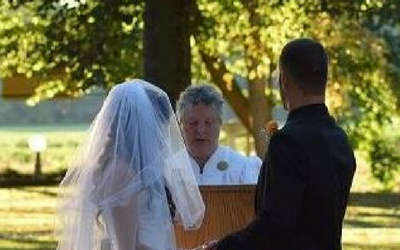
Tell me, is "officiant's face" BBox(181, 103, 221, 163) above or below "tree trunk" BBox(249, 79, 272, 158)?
above

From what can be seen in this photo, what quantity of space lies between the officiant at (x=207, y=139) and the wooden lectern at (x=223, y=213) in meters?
0.55

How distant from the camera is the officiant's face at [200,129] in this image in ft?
18.9

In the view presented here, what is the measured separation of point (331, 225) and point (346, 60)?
20.3 meters

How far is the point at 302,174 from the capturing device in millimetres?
3947

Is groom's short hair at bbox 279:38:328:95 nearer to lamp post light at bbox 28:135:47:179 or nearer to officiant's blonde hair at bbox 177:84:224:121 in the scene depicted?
officiant's blonde hair at bbox 177:84:224:121

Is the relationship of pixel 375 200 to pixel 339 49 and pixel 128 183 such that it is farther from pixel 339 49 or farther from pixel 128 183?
pixel 128 183

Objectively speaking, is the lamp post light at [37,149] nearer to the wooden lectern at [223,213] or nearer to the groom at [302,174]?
the wooden lectern at [223,213]

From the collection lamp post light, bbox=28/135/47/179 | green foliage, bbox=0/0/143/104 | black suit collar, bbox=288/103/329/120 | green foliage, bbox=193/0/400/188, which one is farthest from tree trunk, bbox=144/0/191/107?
lamp post light, bbox=28/135/47/179

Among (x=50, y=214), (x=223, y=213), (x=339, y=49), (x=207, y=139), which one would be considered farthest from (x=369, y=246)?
(x=339, y=49)

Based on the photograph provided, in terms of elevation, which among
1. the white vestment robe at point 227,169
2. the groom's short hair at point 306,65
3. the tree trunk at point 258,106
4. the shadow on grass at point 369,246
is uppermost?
the groom's short hair at point 306,65

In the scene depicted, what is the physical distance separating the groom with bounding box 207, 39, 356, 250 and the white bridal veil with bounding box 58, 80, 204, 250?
0.36 m

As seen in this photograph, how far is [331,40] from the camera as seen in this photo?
2294 centimetres

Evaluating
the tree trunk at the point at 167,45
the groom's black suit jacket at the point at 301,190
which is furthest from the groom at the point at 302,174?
the tree trunk at the point at 167,45

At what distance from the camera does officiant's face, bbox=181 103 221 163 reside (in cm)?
575
